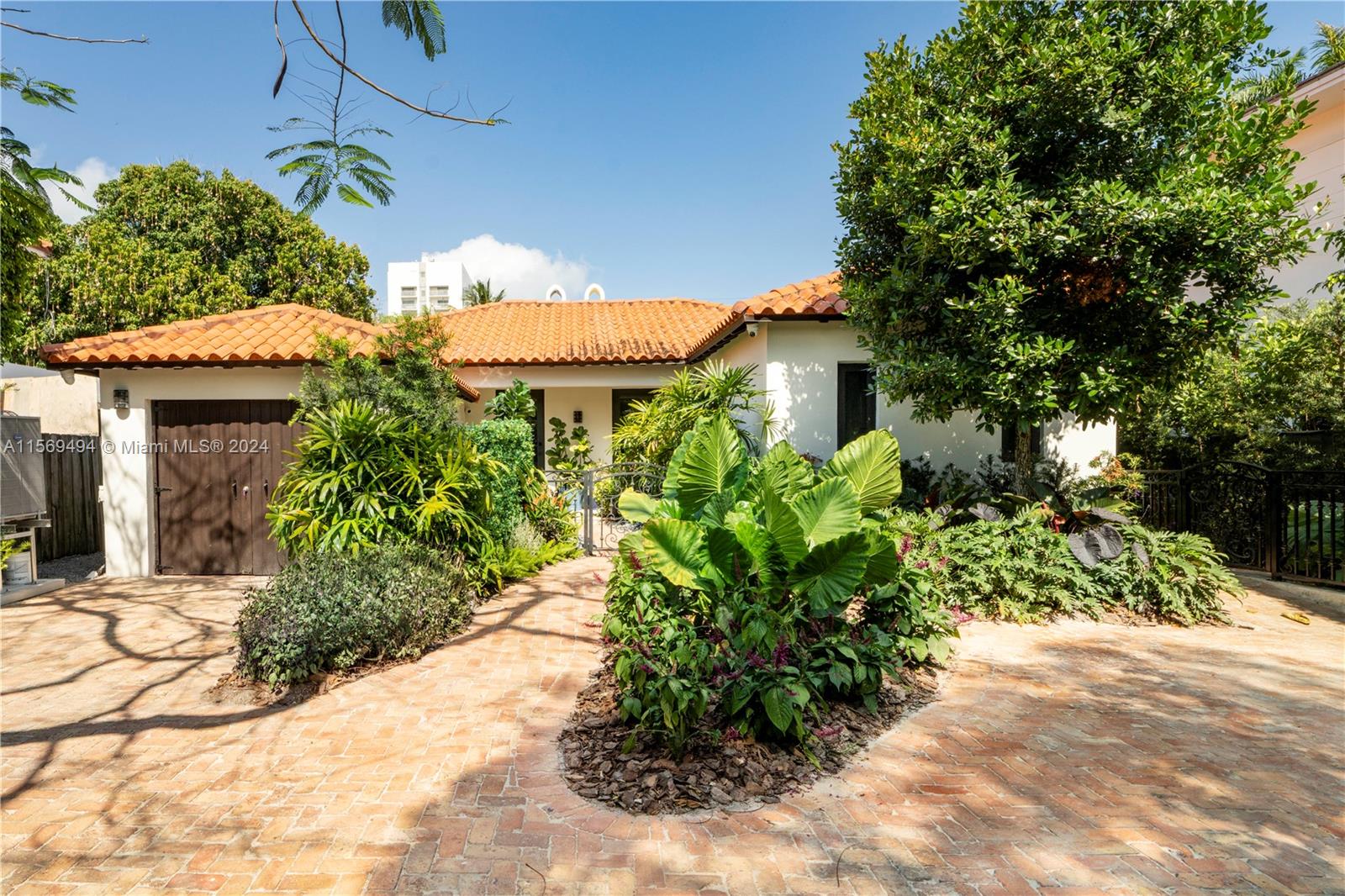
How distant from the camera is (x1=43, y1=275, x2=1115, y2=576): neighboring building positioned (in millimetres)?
8992

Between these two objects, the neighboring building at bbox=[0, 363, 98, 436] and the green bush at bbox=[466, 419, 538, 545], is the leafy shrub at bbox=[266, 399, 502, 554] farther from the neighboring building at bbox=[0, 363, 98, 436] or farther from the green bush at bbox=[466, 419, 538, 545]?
the neighboring building at bbox=[0, 363, 98, 436]

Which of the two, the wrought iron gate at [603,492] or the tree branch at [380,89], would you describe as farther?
the wrought iron gate at [603,492]

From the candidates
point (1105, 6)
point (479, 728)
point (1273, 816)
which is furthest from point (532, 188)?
point (1273, 816)

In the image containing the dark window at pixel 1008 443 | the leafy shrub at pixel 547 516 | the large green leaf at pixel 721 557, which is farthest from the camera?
the leafy shrub at pixel 547 516

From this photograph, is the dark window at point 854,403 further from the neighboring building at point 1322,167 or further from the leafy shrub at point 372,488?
the neighboring building at point 1322,167

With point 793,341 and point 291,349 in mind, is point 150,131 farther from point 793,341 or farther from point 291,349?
point 793,341

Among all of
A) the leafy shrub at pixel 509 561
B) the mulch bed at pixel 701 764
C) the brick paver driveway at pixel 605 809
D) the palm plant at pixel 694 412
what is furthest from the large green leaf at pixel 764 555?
the palm plant at pixel 694 412

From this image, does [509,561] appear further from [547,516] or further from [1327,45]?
[1327,45]

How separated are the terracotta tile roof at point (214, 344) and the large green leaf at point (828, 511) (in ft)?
22.1

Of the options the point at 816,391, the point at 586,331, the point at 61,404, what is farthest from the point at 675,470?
the point at 61,404

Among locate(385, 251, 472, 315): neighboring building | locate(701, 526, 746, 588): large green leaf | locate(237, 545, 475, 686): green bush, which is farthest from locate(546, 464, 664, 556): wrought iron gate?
locate(385, 251, 472, 315): neighboring building

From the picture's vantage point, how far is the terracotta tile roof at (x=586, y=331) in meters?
13.8

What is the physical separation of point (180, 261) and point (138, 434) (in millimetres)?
14406

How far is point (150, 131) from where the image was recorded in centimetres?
625
